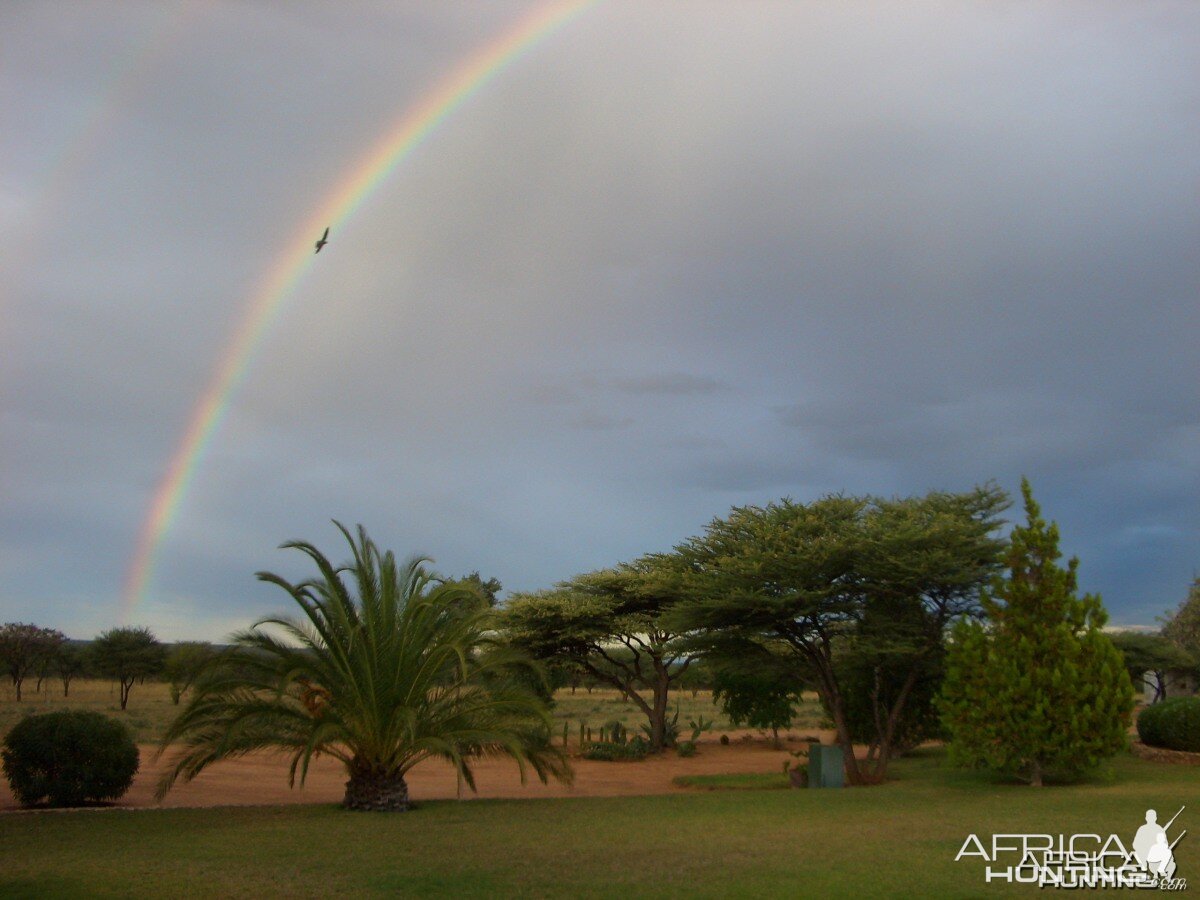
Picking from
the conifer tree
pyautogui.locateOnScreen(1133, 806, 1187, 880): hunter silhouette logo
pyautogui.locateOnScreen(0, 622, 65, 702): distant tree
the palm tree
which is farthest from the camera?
pyautogui.locateOnScreen(0, 622, 65, 702): distant tree

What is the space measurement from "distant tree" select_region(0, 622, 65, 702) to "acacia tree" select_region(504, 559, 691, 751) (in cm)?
3937

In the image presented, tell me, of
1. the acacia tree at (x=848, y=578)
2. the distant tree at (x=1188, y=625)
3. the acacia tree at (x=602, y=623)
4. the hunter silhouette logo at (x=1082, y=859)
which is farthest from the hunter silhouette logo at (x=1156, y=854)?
the distant tree at (x=1188, y=625)

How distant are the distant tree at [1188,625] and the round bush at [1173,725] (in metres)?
20.9

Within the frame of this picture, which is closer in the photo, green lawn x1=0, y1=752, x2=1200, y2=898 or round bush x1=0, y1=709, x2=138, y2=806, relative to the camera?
green lawn x1=0, y1=752, x2=1200, y2=898

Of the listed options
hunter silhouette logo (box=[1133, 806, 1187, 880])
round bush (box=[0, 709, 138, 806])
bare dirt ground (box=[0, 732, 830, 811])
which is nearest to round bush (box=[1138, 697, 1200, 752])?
bare dirt ground (box=[0, 732, 830, 811])

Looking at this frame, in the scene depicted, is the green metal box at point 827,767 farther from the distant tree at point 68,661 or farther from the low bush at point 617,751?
the distant tree at point 68,661

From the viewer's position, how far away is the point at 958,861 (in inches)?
503

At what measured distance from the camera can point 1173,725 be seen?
25.3 metres

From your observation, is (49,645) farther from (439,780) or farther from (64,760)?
(64,760)

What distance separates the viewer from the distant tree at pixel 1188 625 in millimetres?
45125

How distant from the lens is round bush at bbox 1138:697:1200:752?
82.0ft

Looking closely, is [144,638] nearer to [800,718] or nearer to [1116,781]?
[800,718]

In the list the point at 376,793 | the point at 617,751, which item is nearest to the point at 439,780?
the point at 617,751

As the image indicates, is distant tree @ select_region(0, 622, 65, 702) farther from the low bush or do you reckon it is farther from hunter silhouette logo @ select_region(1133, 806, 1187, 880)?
hunter silhouette logo @ select_region(1133, 806, 1187, 880)
